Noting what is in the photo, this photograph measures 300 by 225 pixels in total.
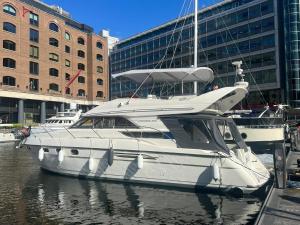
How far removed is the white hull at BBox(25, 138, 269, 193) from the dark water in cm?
43

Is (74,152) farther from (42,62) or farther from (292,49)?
(292,49)

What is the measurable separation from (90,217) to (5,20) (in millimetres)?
54155

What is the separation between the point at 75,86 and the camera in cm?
7506

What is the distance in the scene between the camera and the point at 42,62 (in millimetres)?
65688

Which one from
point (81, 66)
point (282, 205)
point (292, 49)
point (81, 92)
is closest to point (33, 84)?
point (81, 92)

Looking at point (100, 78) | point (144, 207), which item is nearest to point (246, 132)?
point (144, 207)

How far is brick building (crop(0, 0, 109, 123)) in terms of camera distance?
59.2m

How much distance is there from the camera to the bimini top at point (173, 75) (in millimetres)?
17109

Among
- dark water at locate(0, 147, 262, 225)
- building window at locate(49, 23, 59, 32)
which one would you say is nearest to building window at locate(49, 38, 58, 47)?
building window at locate(49, 23, 59, 32)

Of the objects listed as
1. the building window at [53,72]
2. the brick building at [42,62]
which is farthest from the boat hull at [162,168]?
the building window at [53,72]

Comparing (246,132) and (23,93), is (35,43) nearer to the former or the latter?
(23,93)

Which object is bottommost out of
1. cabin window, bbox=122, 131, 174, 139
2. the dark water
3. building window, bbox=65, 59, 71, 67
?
the dark water

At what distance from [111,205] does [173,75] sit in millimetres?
7292

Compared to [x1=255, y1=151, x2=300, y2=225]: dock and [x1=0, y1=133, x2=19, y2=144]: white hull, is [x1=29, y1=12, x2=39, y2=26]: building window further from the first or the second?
[x1=255, y1=151, x2=300, y2=225]: dock
